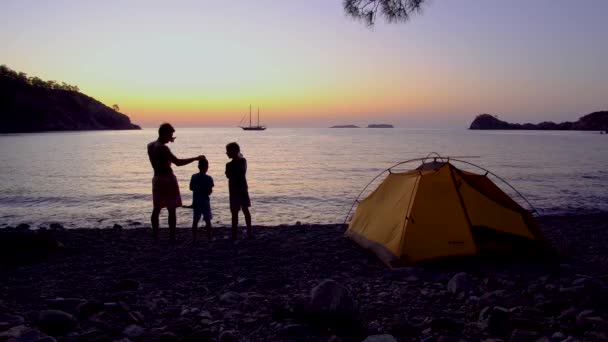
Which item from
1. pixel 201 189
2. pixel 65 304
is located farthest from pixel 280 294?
pixel 201 189

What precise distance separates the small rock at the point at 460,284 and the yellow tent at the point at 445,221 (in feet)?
3.75

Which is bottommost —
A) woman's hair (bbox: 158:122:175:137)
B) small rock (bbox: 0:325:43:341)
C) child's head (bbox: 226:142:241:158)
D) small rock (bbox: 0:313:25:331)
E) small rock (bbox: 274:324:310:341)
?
small rock (bbox: 274:324:310:341)

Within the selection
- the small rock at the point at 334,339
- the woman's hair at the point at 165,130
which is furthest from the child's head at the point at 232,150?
the small rock at the point at 334,339

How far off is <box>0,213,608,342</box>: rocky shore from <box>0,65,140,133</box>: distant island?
15614cm

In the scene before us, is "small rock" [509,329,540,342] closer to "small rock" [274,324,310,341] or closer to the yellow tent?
"small rock" [274,324,310,341]

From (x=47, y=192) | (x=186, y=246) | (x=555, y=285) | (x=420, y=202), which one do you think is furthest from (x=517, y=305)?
(x=47, y=192)

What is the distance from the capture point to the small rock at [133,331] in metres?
4.99

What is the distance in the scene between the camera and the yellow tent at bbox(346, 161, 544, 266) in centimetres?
809

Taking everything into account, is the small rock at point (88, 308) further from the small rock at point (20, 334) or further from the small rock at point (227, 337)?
the small rock at point (227, 337)

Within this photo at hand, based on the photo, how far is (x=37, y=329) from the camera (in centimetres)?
486

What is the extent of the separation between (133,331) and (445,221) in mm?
5519

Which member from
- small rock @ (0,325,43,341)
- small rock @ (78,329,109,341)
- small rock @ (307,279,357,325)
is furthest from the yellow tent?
small rock @ (0,325,43,341)

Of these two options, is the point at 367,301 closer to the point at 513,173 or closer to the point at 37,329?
the point at 37,329

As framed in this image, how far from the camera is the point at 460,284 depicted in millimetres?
6645
